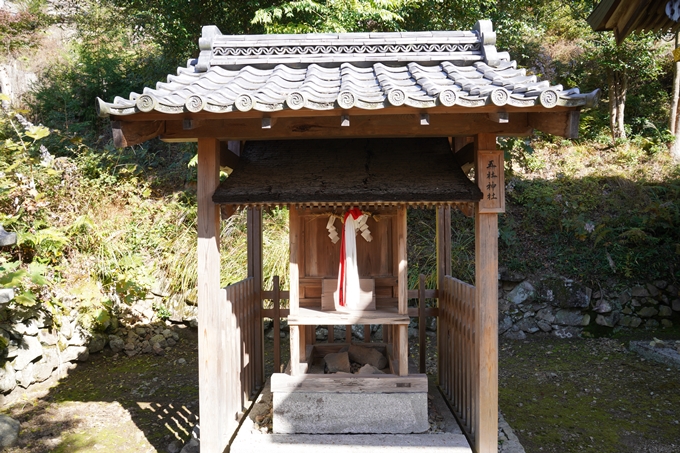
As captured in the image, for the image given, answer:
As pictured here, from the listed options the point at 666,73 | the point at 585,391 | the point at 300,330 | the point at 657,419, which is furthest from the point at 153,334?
the point at 666,73

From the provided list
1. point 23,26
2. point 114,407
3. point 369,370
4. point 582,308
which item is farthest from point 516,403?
point 23,26

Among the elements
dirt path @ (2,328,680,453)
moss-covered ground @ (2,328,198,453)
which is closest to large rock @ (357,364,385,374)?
dirt path @ (2,328,680,453)

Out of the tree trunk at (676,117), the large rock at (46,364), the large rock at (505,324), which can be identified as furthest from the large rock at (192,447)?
the tree trunk at (676,117)

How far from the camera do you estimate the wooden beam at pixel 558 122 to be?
343cm

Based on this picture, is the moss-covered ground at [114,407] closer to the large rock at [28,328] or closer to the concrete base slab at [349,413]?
the large rock at [28,328]

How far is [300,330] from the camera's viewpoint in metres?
5.08

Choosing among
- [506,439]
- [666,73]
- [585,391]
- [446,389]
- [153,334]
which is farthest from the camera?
[666,73]

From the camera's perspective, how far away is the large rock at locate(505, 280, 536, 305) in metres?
9.72

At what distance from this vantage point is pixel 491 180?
4102 millimetres

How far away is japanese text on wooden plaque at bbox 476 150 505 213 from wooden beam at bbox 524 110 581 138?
381 mm

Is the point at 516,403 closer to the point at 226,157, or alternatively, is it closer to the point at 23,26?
the point at 226,157

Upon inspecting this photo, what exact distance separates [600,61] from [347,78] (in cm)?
1206

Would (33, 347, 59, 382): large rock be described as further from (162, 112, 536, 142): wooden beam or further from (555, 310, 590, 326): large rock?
(555, 310, 590, 326): large rock

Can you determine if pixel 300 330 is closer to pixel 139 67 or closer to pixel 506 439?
pixel 506 439
